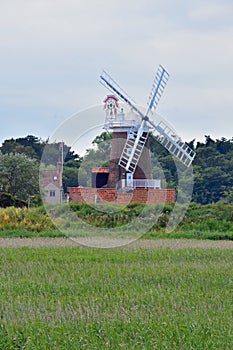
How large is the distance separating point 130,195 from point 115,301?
2016 centimetres

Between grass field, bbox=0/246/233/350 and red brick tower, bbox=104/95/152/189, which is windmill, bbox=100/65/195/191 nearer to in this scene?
red brick tower, bbox=104/95/152/189

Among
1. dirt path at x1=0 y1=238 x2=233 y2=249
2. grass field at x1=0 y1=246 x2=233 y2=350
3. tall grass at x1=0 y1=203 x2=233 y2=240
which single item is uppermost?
tall grass at x1=0 y1=203 x2=233 y2=240

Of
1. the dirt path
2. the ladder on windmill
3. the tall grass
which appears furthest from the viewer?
the ladder on windmill

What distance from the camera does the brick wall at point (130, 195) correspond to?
27616 mm

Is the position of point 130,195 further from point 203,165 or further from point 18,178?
point 203,165

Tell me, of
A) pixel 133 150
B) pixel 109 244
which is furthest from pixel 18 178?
pixel 109 244

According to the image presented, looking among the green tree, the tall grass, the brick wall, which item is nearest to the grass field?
the tall grass

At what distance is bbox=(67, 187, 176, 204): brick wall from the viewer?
27.6 meters

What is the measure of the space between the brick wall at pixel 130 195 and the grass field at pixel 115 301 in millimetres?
10316

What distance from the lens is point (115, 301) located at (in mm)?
10391

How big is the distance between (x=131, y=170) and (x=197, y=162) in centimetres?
2612

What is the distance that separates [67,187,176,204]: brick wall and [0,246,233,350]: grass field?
406 inches

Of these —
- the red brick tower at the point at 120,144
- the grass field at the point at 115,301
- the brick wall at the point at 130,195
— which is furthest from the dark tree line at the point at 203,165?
the grass field at the point at 115,301

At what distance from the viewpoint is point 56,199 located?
24359 millimetres
